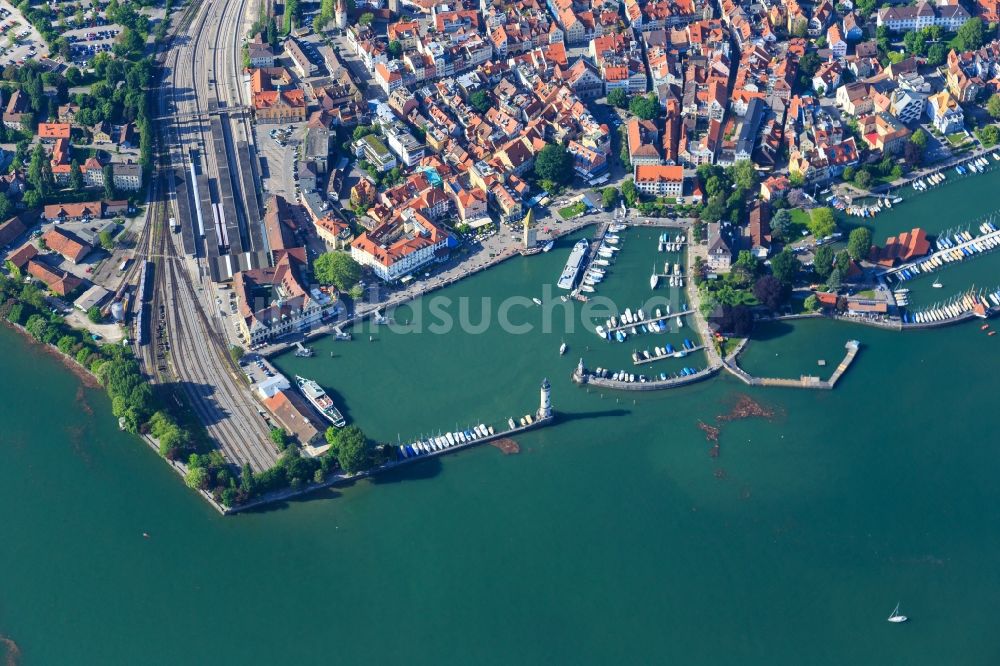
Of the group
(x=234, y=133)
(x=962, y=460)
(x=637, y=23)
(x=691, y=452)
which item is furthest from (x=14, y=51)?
(x=962, y=460)

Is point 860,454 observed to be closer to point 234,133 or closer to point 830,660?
point 830,660

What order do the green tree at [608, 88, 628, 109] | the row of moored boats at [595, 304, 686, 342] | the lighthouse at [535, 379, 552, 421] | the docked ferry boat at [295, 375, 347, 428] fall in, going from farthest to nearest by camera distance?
the green tree at [608, 88, 628, 109]
the row of moored boats at [595, 304, 686, 342]
the docked ferry boat at [295, 375, 347, 428]
the lighthouse at [535, 379, 552, 421]

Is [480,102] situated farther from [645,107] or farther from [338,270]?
[338,270]

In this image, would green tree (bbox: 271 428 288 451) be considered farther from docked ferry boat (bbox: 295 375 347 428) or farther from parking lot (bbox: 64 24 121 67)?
parking lot (bbox: 64 24 121 67)

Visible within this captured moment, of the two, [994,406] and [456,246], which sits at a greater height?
[456,246]

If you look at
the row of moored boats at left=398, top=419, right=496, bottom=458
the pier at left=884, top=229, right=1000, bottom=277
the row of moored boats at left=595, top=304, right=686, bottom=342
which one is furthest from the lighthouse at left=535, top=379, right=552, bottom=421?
the pier at left=884, top=229, right=1000, bottom=277
